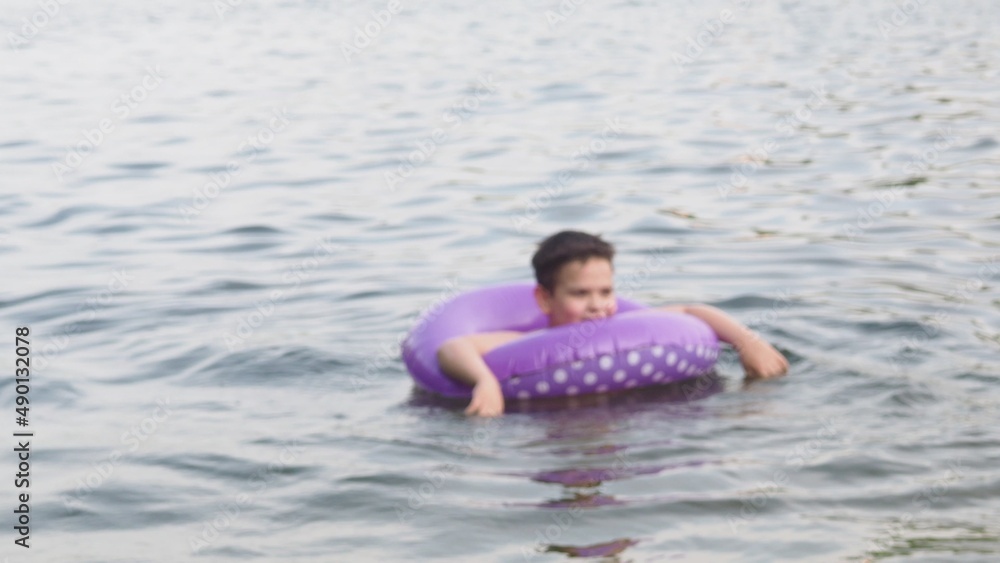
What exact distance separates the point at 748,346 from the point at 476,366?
1.09 meters

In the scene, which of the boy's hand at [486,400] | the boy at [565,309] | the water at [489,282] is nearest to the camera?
the water at [489,282]

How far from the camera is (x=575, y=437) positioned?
5488 millimetres

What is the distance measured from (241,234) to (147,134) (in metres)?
4.82

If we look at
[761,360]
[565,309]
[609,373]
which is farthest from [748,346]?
[565,309]

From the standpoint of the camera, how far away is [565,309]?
237 inches

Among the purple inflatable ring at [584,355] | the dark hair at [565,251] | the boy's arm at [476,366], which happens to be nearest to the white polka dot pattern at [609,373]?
the purple inflatable ring at [584,355]

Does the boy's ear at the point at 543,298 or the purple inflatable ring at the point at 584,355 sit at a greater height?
the boy's ear at the point at 543,298

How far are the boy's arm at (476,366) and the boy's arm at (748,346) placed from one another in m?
0.72

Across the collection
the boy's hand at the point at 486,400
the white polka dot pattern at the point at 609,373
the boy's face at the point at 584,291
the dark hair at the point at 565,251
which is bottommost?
the boy's hand at the point at 486,400

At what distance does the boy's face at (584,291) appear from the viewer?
5922 mm

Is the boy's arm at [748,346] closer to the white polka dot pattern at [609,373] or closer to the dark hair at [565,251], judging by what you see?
the white polka dot pattern at [609,373]

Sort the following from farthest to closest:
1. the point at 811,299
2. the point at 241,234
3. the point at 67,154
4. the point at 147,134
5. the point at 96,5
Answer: the point at 96,5
the point at 147,134
the point at 67,154
the point at 241,234
the point at 811,299

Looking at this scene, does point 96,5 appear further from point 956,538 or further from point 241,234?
point 956,538

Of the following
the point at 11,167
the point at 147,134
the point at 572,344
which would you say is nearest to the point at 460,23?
the point at 147,134
